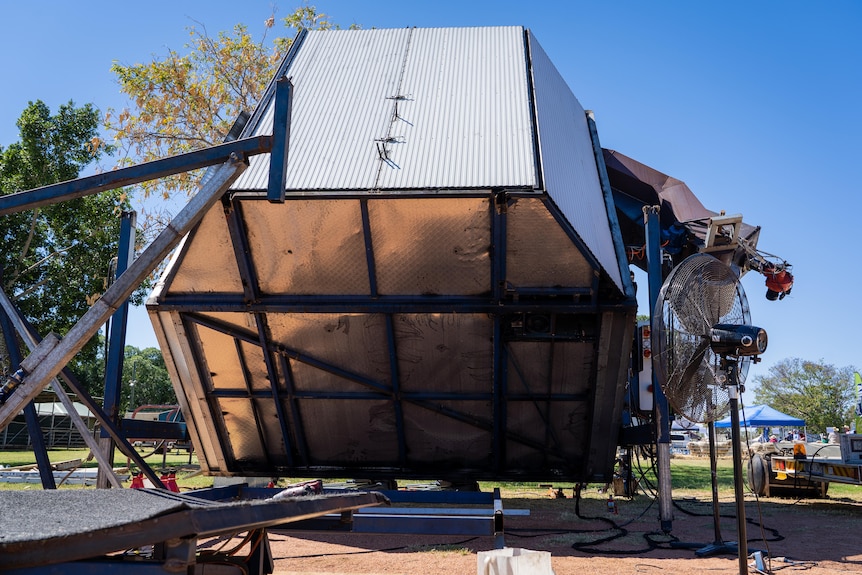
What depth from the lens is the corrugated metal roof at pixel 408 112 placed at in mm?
6656

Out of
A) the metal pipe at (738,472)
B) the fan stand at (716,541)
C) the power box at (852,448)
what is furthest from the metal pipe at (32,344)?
the power box at (852,448)

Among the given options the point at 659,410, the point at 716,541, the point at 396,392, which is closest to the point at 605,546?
the point at 716,541

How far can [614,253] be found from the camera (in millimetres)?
7738

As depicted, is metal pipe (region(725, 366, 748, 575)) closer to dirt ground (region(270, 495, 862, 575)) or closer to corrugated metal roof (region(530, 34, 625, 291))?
dirt ground (region(270, 495, 862, 575))

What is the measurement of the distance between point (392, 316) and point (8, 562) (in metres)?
5.88

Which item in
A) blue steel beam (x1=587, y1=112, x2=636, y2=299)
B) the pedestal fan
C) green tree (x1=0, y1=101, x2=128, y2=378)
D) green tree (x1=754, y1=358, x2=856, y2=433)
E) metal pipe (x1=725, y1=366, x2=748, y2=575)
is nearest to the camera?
metal pipe (x1=725, y1=366, x2=748, y2=575)

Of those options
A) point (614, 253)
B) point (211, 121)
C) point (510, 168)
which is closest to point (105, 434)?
point (510, 168)

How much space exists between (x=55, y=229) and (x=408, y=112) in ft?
67.7

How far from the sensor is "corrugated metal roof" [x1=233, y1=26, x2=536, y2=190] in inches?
262

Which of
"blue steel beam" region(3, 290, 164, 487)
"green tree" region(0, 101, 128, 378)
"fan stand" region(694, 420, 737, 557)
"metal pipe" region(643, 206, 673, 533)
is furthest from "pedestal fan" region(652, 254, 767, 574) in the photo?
"green tree" region(0, 101, 128, 378)

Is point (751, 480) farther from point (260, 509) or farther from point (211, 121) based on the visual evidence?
point (211, 121)

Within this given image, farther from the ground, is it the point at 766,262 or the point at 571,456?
the point at 766,262

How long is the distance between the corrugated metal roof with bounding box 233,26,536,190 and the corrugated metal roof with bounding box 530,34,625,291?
0.24 metres

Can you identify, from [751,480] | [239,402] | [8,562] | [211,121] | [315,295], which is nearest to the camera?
[8,562]
